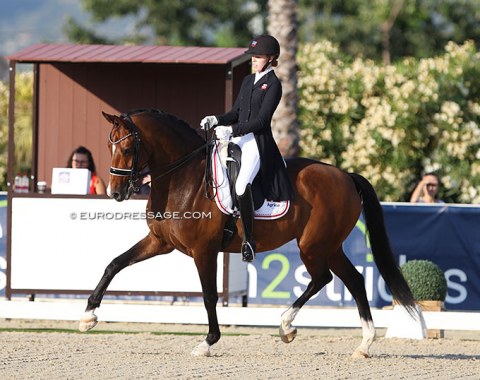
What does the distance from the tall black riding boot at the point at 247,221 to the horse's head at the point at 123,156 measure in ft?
2.91

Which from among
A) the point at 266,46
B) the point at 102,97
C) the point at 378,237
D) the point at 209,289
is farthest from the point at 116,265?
the point at 102,97

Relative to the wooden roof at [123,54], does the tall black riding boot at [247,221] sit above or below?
below

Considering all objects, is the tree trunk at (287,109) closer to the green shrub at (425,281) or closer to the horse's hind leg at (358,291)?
the green shrub at (425,281)

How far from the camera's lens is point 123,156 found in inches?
361

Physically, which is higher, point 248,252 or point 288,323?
point 248,252

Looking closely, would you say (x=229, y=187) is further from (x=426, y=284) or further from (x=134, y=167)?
(x=426, y=284)

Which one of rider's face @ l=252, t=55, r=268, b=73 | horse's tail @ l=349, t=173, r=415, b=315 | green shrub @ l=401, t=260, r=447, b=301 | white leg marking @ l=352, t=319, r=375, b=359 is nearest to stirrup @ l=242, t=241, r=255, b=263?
white leg marking @ l=352, t=319, r=375, b=359

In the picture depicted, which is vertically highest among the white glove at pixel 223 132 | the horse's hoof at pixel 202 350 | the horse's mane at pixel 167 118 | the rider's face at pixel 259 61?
the rider's face at pixel 259 61

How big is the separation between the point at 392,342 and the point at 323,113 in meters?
9.37

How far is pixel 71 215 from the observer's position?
12.7 m

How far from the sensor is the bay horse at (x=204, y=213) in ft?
30.6

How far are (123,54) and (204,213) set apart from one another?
4.04 m

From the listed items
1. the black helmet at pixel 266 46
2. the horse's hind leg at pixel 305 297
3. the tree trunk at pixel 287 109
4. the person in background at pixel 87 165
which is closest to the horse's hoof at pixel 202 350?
the horse's hind leg at pixel 305 297

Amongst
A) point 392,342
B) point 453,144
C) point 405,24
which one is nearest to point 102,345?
point 392,342
